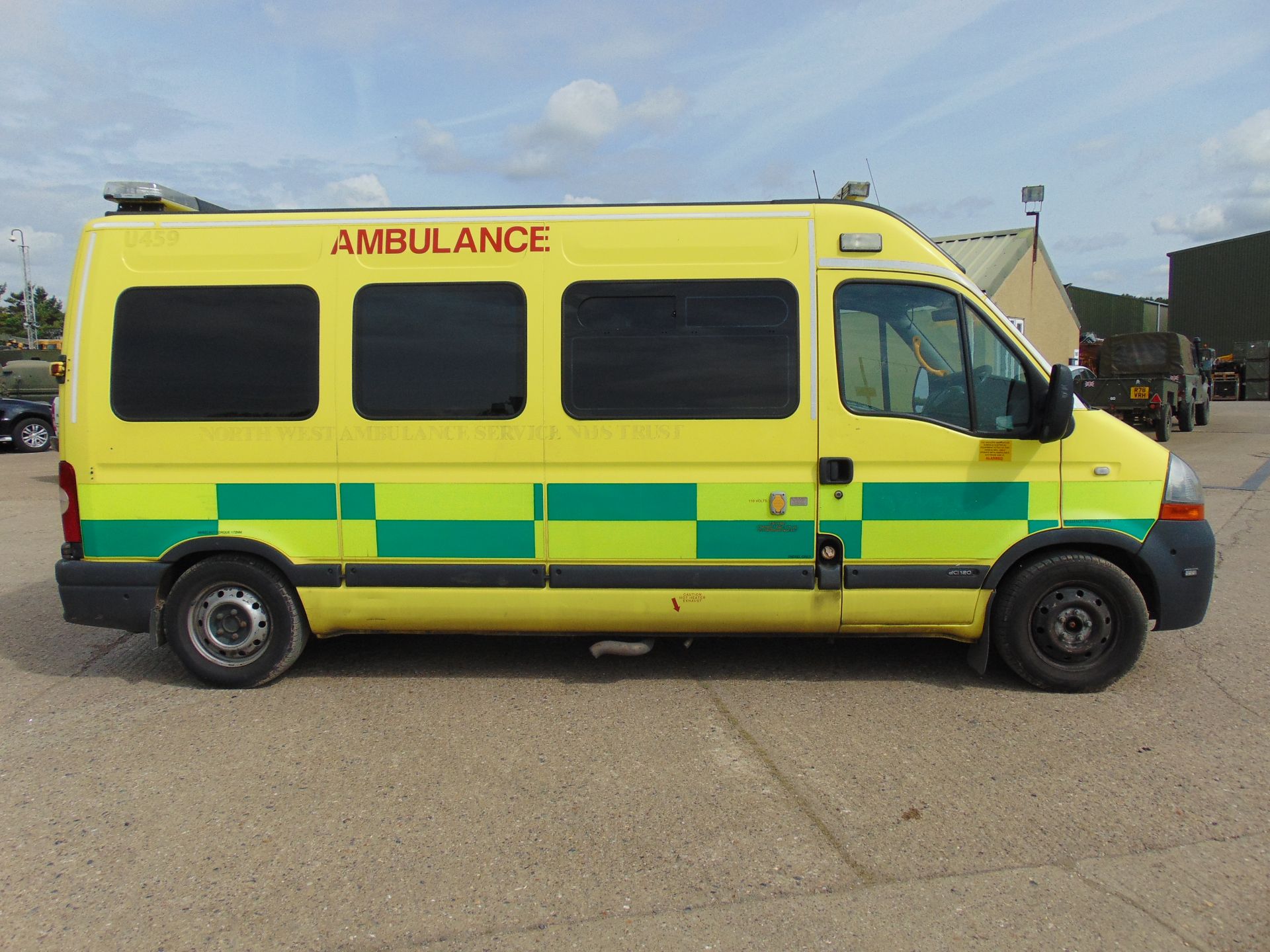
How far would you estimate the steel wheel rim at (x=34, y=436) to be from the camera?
749 inches

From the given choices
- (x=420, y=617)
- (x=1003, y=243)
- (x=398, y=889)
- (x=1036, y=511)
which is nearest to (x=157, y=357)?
(x=420, y=617)

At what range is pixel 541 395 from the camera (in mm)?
4562

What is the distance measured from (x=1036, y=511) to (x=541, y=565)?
98.6 inches

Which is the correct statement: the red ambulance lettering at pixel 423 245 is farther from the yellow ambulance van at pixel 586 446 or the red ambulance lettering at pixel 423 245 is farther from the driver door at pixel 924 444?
the driver door at pixel 924 444

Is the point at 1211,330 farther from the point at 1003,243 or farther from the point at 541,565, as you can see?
the point at 541,565

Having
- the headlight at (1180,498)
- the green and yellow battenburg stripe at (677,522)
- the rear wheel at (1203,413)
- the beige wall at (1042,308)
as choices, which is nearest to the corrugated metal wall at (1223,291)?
the beige wall at (1042,308)

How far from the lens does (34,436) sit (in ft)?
62.8

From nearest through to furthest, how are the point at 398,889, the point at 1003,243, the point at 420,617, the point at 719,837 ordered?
the point at 398,889
the point at 719,837
the point at 420,617
the point at 1003,243

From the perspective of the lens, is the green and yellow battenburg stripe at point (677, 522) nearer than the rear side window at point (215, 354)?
Yes

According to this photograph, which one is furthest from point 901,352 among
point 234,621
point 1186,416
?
point 1186,416

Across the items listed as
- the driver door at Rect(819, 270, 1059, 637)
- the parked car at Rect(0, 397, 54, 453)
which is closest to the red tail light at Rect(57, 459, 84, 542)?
the driver door at Rect(819, 270, 1059, 637)

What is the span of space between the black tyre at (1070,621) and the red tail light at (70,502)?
4813 millimetres

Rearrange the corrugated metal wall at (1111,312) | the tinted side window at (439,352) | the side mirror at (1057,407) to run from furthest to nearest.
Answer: the corrugated metal wall at (1111,312) → the tinted side window at (439,352) → the side mirror at (1057,407)

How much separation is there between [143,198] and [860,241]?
12.4 feet
